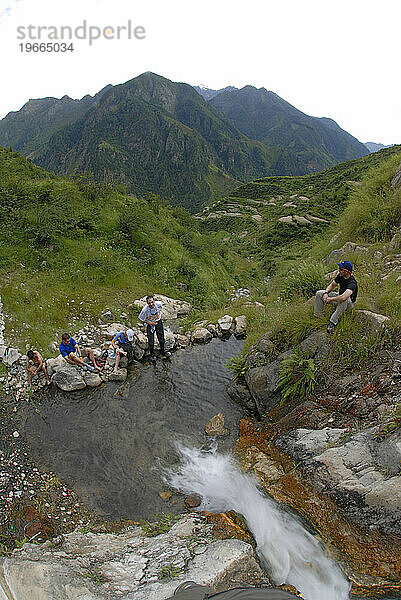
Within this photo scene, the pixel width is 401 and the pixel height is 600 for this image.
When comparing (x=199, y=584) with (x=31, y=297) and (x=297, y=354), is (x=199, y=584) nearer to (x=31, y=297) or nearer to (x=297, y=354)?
(x=297, y=354)

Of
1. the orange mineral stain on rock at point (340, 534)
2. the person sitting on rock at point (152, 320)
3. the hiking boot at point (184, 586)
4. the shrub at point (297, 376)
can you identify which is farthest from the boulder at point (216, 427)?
the hiking boot at point (184, 586)

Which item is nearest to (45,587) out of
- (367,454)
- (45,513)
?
(45,513)

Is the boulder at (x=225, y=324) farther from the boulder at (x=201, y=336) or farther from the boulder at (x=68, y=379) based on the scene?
the boulder at (x=68, y=379)

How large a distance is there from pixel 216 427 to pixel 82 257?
476 inches

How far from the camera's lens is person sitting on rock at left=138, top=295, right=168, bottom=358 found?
1134 centimetres

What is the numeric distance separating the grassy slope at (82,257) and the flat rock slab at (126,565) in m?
7.52

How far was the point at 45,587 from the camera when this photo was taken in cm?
379

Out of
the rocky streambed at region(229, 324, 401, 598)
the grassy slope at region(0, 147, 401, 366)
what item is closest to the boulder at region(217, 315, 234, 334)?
the grassy slope at region(0, 147, 401, 366)

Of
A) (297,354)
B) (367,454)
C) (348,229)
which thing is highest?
(348,229)

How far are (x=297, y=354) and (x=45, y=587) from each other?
21.1ft

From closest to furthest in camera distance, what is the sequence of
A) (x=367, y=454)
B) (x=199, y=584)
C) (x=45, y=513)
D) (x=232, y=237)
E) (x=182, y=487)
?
(x=199, y=584)
(x=367, y=454)
(x=45, y=513)
(x=182, y=487)
(x=232, y=237)

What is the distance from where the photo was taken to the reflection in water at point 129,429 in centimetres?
707

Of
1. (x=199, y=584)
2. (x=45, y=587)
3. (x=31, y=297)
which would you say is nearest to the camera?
(x=45, y=587)

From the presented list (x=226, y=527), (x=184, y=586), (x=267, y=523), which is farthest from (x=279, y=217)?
(x=184, y=586)
